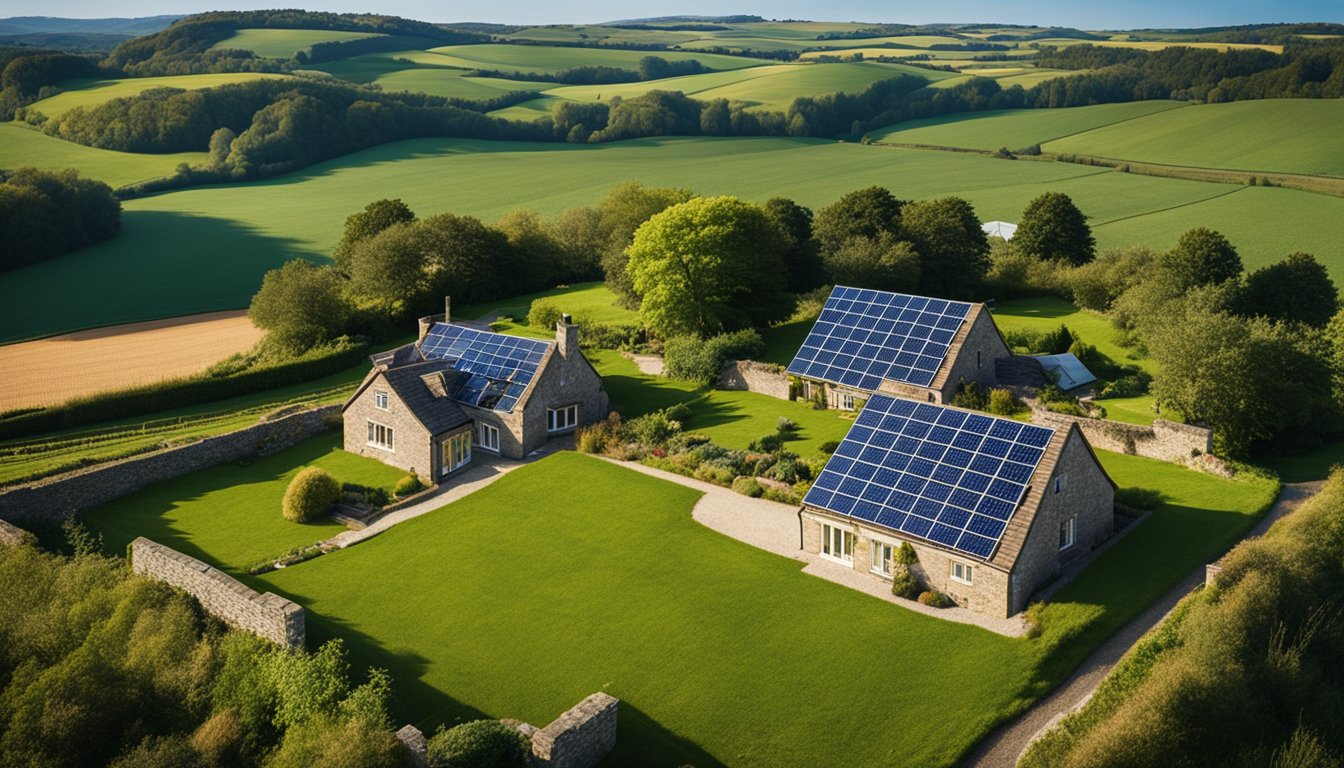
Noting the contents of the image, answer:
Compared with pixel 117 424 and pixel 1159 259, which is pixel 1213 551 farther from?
pixel 117 424

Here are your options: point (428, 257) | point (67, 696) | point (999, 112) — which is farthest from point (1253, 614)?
point (999, 112)

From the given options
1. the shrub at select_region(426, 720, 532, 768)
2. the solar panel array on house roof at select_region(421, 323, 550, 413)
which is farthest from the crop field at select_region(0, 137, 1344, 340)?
the shrub at select_region(426, 720, 532, 768)

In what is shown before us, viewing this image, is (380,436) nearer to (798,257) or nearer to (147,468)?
(147,468)

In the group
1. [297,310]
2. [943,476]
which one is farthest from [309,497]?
[297,310]

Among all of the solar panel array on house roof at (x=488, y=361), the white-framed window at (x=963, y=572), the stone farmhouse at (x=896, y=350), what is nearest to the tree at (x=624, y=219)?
the solar panel array on house roof at (x=488, y=361)

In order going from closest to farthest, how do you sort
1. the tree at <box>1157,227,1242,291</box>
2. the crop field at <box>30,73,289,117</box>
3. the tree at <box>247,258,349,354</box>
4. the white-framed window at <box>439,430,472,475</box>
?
the white-framed window at <box>439,430,472,475</box>
the tree at <box>1157,227,1242,291</box>
the tree at <box>247,258,349,354</box>
the crop field at <box>30,73,289,117</box>

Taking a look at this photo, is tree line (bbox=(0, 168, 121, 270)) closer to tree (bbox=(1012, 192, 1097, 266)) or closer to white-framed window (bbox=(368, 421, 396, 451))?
white-framed window (bbox=(368, 421, 396, 451))

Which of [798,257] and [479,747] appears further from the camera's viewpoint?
[798,257]
